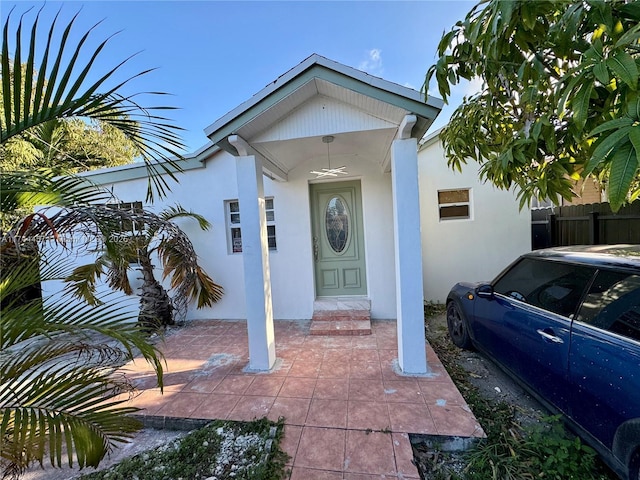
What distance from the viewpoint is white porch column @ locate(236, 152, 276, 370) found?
10.8 ft

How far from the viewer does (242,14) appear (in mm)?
4652

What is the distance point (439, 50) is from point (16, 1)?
9.22 ft

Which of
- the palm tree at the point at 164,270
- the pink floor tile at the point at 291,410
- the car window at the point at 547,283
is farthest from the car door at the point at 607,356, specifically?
the palm tree at the point at 164,270

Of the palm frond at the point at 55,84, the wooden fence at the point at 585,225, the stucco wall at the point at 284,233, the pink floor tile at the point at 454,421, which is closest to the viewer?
the palm frond at the point at 55,84

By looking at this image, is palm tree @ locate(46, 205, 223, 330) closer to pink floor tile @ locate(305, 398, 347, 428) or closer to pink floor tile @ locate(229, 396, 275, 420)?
pink floor tile @ locate(229, 396, 275, 420)

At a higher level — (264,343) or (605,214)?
(605,214)

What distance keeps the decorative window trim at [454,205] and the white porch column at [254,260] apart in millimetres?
4143

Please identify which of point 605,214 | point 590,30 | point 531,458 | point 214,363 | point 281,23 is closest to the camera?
point 590,30

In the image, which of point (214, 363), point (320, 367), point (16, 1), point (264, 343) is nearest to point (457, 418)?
point (320, 367)

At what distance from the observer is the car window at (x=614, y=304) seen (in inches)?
67.5

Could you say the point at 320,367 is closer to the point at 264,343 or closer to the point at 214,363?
the point at 264,343

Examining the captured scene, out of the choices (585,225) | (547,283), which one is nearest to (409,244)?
(547,283)

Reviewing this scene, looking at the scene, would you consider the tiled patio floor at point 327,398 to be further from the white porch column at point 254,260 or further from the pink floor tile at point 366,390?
the white porch column at point 254,260

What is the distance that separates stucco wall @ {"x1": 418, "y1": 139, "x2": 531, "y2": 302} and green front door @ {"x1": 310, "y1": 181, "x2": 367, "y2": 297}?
64.7 inches
